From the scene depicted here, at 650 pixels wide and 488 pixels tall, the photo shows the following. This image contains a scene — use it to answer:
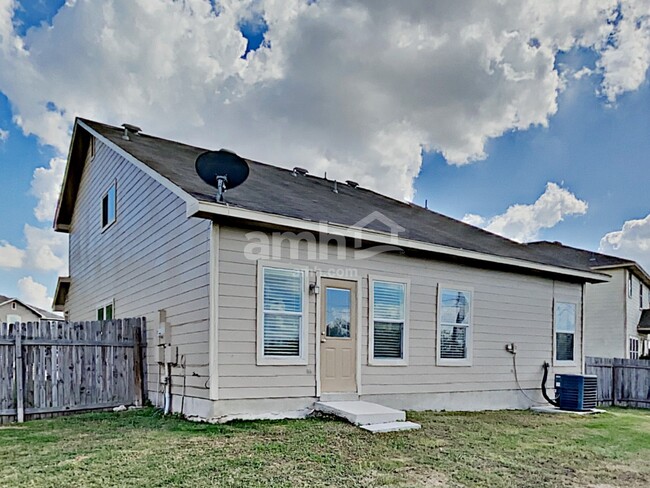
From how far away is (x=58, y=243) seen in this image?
16.9 m

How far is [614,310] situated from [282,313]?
17.7 m

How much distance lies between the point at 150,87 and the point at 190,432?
8.53 m

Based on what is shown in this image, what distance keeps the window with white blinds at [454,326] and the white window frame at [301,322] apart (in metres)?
2.68

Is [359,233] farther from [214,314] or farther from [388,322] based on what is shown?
[214,314]

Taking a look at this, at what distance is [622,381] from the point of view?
Result: 12.2m

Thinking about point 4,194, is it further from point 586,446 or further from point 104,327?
point 586,446

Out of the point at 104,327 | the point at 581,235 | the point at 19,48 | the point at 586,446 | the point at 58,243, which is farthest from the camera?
the point at 581,235

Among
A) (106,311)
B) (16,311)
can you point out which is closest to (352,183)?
(106,311)

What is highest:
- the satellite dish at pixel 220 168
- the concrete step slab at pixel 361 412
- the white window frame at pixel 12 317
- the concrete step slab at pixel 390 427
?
the satellite dish at pixel 220 168

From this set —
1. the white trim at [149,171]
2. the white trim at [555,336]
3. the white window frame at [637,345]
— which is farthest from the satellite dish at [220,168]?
the white window frame at [637,345]

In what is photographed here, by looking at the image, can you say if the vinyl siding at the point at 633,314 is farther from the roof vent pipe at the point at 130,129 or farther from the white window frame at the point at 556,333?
the roof vent pipe at the point at 130,129

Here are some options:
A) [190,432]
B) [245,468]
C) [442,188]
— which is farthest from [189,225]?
[442,188]

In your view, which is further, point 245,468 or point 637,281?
point 637,281

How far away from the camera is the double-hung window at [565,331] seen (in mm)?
10562
